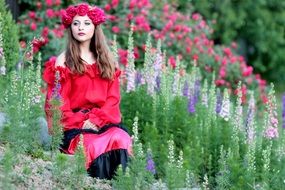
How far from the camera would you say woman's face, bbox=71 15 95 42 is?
21.4ft

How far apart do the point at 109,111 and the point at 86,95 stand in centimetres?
21

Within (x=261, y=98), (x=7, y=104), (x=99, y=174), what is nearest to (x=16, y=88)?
(x=7, y=104)

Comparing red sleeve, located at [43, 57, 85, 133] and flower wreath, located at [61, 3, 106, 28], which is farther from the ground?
flower wreath, located at [61, 3, 106, 28]

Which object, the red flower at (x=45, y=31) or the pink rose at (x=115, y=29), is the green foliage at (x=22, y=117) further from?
the pink rose at (x=115, y=29)

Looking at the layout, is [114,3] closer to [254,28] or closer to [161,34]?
[161,34]

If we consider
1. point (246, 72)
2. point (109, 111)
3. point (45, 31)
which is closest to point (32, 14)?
point (45, 31)

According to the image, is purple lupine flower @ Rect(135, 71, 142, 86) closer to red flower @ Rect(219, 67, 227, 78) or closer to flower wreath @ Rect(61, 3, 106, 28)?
flower wreath @ Rect(61, 3, 106, 28)

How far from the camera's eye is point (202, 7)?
14.8 meters

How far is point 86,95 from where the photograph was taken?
253 inches

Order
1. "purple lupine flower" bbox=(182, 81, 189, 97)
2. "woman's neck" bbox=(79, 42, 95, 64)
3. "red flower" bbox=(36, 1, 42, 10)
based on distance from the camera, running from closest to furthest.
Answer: "woman's neck" bbox=(79, 42, 95, 64), "purple lupine flower" bbox=(182, 81, 189, 97), "red flower" bbox=(36, 1, 42, 10)

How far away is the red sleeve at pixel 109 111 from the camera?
6.34 meters

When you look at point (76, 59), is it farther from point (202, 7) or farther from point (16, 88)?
point (202, 7)

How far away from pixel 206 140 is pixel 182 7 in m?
6.81

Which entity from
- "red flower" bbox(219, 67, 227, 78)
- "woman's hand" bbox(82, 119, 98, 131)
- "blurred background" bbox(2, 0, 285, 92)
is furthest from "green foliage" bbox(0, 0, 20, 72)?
"red flower" bbox(219, 67, 227, 78)
